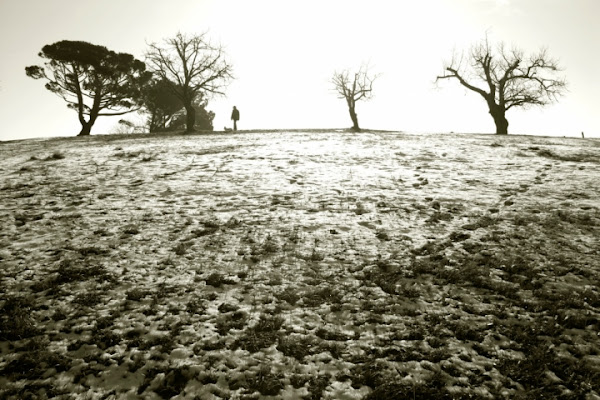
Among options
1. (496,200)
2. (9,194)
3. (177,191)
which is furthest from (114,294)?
(496,200)

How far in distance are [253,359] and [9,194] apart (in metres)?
9.87

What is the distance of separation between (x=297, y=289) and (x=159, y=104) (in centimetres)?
4075

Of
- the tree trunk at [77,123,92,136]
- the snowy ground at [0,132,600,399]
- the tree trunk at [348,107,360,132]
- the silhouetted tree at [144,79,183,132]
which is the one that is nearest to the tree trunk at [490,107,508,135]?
the tree trunk at [348,107,360,132]

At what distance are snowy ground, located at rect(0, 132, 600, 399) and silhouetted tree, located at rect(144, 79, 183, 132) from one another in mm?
30096

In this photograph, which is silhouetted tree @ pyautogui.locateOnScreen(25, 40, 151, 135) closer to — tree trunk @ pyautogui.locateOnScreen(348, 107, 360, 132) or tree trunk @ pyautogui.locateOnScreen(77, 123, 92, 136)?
tree trunk @ pyautogui.locateOnScreen(77, 123, 92, 136)

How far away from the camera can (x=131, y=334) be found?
190 inches

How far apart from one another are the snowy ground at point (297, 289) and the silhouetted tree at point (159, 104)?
3010 centimetres

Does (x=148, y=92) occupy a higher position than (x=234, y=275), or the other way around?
(x=148, y=92)

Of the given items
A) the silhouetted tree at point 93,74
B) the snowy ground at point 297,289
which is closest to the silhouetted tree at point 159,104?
the silhouetted tree at point 93,74

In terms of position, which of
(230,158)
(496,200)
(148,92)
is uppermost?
(148,92)

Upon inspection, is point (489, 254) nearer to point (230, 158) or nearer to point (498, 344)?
point (498, 344)

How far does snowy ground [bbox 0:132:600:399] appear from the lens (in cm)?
421

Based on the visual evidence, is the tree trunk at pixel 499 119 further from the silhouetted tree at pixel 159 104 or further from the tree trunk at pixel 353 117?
the silhouetted tree at pixel 159 104

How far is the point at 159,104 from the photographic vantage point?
4072 centimetres
